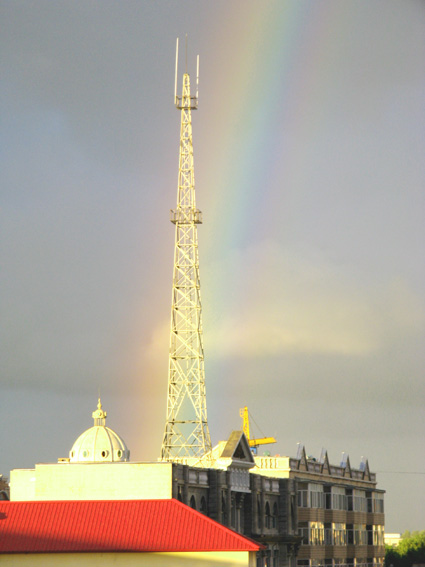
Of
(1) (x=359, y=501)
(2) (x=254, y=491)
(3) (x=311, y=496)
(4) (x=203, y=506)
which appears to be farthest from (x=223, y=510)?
(1) (x=359, y=501)

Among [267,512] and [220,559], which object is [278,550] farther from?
[220,559]

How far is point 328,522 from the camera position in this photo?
16462 centimetres

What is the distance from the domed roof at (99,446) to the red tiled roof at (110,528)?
247 inches

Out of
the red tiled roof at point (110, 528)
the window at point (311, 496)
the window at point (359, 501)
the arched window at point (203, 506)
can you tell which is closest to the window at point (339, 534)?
the window at point (311, 496)

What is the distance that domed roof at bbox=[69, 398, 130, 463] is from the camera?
4348 inches

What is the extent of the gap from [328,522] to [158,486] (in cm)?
6234

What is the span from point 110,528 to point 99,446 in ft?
36.9

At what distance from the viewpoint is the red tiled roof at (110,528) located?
3871 inches

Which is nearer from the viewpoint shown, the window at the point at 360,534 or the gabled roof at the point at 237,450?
the gabled roof at the point at 237,450

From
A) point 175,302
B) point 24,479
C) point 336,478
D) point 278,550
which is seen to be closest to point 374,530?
point 336,478

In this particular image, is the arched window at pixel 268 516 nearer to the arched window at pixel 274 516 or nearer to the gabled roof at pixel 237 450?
the arched window at pixel 274 516

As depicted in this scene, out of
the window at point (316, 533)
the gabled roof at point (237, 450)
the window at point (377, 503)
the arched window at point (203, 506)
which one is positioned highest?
the window at point (377, 503)

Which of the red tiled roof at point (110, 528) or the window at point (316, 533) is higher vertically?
the window at point (316, 533)

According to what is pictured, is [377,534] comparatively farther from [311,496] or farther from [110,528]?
[110,528]
